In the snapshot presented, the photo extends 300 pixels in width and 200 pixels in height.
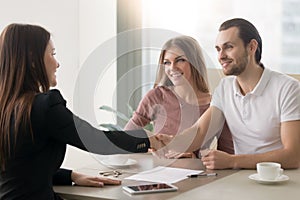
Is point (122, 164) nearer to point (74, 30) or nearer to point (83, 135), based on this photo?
point (83, 135)

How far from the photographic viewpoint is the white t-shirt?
7.20 ft

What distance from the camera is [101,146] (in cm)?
182

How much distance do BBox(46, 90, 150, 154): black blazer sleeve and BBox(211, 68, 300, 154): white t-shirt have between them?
576 millimetres

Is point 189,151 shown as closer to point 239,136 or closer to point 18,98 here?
point 239,136

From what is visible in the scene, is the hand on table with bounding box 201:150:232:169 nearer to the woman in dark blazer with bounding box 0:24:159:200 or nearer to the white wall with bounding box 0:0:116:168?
the woman in dark blazer with bounding box 0:24:159:200

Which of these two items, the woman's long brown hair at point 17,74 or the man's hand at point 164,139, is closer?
the woman's long brown hair at point 17,74

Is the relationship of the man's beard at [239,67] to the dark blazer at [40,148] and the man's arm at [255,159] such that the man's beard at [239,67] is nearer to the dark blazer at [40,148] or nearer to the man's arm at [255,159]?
the man's arm at [255,159]

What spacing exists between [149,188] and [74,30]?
2313mm

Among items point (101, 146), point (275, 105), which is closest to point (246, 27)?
point (275, 105)

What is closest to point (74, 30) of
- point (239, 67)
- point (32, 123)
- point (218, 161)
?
point (239, 67)

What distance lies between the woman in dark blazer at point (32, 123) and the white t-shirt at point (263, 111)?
734 millimetres

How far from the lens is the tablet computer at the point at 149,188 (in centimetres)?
169

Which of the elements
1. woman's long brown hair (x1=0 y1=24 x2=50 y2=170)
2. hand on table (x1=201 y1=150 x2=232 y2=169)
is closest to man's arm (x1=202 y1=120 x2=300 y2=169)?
hand on table (x1=201 y1=150 x2=232 y2=169)

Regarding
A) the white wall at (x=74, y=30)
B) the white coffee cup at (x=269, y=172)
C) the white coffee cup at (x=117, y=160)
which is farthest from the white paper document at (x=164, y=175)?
the white wall at (x=74, y=30)
